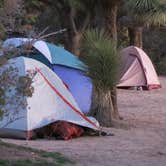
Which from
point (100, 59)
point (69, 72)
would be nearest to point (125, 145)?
point (100, 59)

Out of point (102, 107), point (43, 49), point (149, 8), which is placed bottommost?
point (102, 107)

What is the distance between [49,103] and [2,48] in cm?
404

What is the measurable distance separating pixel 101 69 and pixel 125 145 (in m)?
2.66

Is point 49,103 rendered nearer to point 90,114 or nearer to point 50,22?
point 90,114

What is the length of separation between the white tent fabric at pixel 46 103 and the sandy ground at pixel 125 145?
422mm

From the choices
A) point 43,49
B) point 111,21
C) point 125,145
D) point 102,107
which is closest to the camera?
point 125,145

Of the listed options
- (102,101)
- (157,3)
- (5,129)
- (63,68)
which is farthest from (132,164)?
(63,68)

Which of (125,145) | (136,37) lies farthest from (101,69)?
(136,37)

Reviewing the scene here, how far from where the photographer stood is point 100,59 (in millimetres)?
13180

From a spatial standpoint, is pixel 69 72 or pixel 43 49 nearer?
pixel 43 49

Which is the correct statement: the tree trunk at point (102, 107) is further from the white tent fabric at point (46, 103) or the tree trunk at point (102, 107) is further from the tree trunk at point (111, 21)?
the tree trunk at point (111, 21)

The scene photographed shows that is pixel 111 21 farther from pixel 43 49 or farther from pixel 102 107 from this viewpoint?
pixel 102 107

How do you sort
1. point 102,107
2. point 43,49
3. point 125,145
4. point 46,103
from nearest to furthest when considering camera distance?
point 125,145, point 46,103, point 102,107, point 43,49

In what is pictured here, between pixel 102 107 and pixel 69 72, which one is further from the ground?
pixel 69 72
